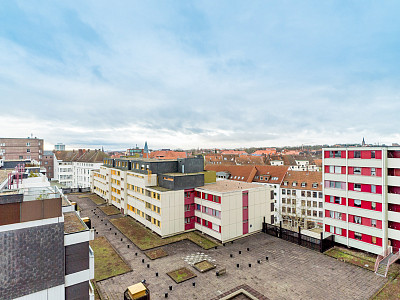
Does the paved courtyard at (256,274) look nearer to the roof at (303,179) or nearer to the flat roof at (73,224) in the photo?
the flat roof at (73,224)

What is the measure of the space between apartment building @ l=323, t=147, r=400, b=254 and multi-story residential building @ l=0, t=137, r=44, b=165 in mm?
112454

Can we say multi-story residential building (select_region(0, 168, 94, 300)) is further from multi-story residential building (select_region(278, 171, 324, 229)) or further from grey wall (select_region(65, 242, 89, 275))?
multi-story residential building (select_region(278, 171, 324, 229))

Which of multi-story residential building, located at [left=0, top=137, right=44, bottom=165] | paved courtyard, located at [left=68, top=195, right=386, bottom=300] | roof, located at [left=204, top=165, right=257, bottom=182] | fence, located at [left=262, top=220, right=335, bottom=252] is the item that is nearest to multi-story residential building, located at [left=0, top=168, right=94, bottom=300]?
paved courtyard, located at [left=68, top=195, right=386, bottom=300]

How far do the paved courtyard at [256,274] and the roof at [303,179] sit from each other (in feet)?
107

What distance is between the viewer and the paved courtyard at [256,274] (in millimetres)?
25484

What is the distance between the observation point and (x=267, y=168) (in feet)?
259

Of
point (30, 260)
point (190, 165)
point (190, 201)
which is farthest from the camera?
point (190, 165)

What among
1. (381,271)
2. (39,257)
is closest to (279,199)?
(381,271)

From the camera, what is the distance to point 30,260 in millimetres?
15578

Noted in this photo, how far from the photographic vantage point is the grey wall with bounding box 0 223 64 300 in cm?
1484

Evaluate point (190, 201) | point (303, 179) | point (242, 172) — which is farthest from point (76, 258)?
point (242, 172)

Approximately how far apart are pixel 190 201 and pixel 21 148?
9357cm

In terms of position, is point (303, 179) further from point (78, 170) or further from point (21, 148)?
point (21, 148)

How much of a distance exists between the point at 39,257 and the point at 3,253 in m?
2.11
